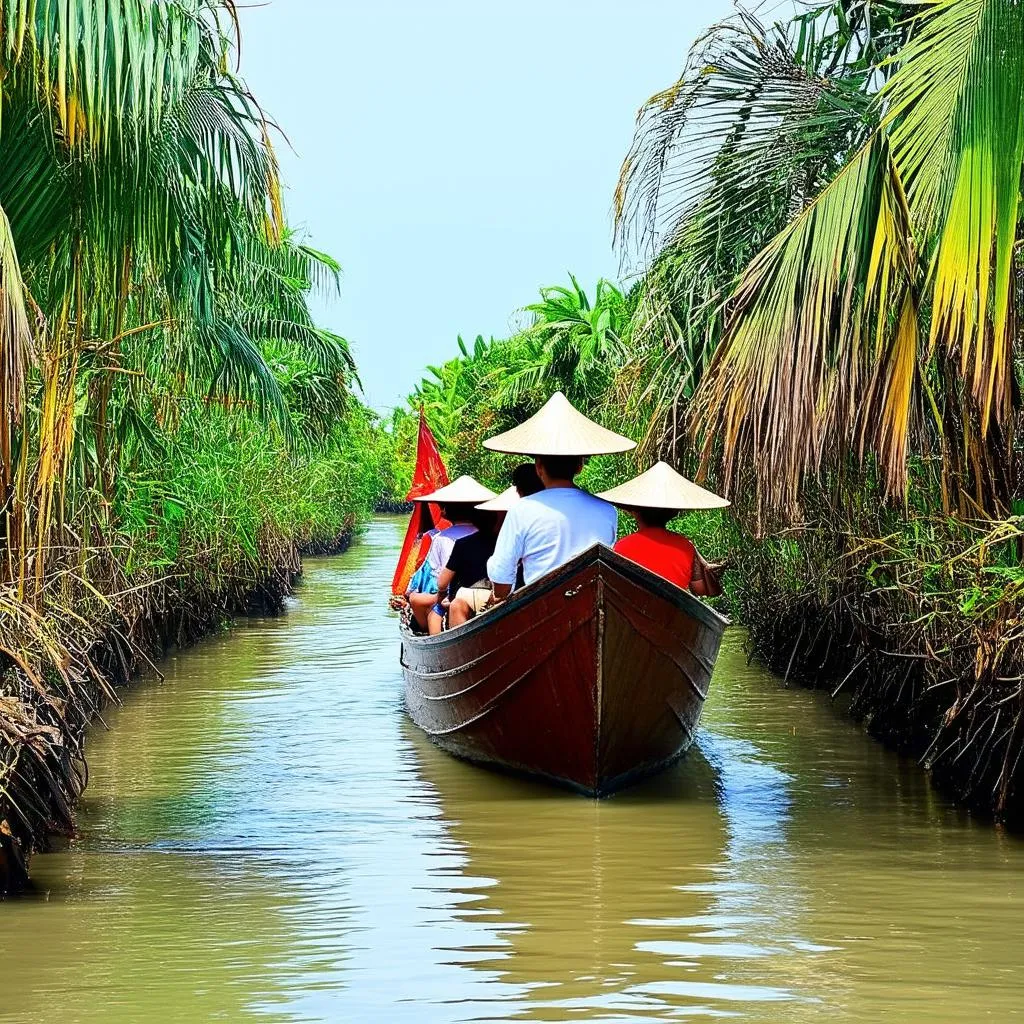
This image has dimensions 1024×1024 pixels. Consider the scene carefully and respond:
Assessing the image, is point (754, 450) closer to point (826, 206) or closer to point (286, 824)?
point (826, 206)

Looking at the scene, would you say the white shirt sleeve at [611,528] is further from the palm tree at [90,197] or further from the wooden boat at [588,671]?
the palm tree at [90,197]

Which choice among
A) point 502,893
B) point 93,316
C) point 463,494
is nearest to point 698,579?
point 463,494

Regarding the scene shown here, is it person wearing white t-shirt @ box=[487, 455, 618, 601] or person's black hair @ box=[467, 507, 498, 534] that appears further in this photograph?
person's black hair @ box=[467, 507, 498, 534]

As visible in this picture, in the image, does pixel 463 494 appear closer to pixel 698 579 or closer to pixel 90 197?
pixel 698 579

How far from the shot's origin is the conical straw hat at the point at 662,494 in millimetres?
8914

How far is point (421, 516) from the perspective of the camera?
1388cm

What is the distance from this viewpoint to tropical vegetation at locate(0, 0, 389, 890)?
6211 millimetres

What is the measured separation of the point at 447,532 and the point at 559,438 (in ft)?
8.69

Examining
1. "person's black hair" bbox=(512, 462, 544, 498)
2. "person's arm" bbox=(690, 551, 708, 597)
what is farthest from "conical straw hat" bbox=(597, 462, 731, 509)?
"person's black hair" bbox=(512, 462, 544, 498)

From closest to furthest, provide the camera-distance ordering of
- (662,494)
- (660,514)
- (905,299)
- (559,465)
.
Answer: (905,299) < (559,465) < (662,494) < (660,514)

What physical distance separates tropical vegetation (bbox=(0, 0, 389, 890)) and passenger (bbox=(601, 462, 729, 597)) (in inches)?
95.2

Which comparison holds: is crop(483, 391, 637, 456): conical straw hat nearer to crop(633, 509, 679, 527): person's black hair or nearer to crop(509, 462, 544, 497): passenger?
crop(633, 509, 679, 527): person's black hair

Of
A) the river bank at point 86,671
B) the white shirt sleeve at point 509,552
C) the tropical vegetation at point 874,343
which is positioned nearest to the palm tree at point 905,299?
the tropical vegetation at point 874,343

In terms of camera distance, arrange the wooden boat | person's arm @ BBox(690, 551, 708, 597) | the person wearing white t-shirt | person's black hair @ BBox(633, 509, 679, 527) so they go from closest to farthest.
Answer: the wooden boat, the person wearing white t-shirt, person's black hair @ BBox(633, 509, 679, 527), person's arm @ BBox(690, 551, 708, 597)
